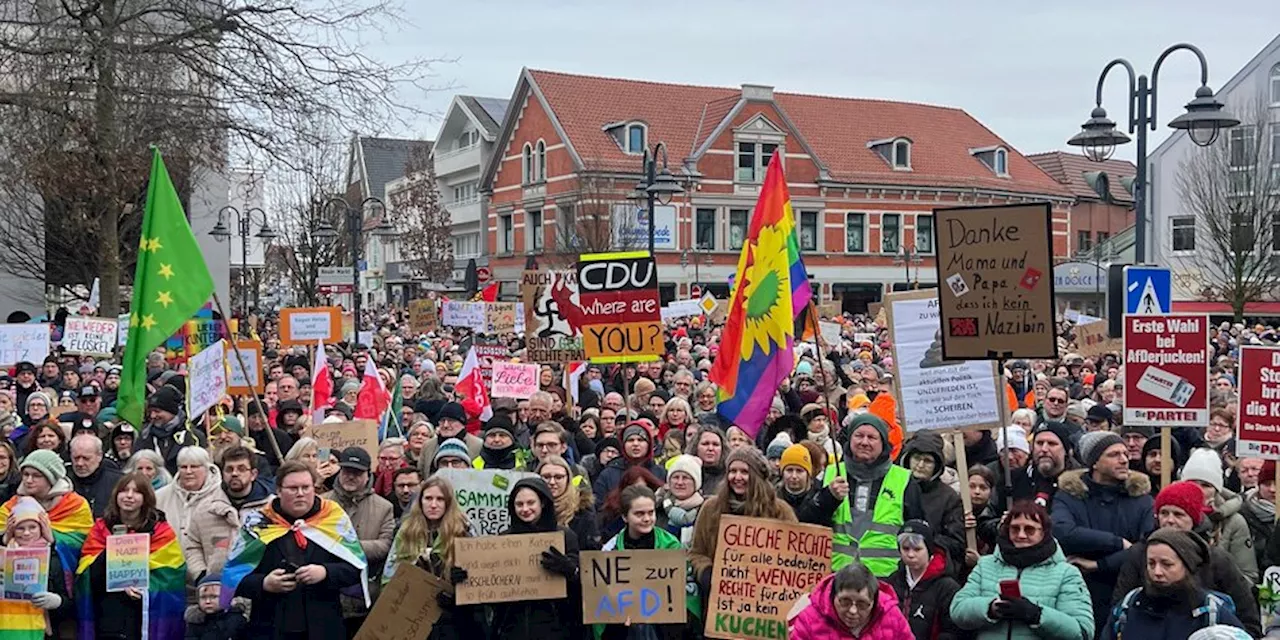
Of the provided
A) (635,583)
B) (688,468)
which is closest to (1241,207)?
(688,468)

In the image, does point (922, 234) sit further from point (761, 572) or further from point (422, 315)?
point (761, 572)

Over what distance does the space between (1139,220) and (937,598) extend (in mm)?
9112

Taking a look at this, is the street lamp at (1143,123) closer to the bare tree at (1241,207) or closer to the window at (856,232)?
the bare tree at (1241,207)

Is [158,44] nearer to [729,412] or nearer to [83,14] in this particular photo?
[83,14]

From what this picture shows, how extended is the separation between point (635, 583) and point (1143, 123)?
9.66m

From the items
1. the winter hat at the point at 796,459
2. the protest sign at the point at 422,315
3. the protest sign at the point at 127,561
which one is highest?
the protest sign at the point at 422,315

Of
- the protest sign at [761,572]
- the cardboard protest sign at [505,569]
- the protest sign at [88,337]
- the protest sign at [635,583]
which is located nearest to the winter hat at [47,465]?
the cardboard protest sign at [505,569]

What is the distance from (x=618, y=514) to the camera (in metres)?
7.60

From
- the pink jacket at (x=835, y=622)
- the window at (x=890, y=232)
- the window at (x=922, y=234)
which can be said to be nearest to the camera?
the pink jacket at (x=835, y=622)

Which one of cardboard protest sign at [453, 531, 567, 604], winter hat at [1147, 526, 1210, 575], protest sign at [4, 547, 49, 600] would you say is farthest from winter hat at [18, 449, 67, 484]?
winter hat at [1147, 526, 1210, 575]

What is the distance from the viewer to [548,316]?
47.0 ft

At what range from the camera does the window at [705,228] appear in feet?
178

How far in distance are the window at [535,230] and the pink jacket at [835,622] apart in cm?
5141

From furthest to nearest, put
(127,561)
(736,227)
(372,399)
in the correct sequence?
(736,227) → (372,399) → (127,561)
